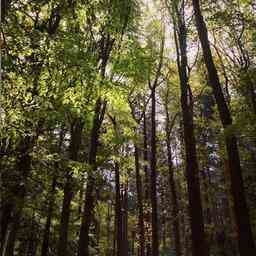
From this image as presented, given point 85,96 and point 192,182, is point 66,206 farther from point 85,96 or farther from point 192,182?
point 85,96

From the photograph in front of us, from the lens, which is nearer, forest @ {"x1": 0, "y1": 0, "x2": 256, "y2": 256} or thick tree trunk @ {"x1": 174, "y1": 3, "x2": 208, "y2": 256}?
forest @ {"x1": 0, "y1": 0, "x2": 256, "y2": 256}

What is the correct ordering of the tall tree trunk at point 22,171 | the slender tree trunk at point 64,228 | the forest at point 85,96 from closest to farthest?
the forest at point 85,96, the tall tree trunk at point 22,171, the slender tree trunk at point 64,228

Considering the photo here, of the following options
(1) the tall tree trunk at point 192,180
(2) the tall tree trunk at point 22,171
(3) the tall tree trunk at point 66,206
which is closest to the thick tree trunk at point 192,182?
(1) the tall tree trunk at point 192,180

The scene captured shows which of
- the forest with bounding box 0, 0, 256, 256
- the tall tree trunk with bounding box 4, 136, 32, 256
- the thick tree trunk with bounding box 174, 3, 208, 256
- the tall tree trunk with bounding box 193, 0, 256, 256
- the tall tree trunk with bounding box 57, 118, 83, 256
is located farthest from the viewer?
the tall tree trunk with bounding box 57, 118, 83, 256

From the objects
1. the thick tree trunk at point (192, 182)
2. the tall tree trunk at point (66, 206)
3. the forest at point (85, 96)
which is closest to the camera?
the forest at point (85, 96)

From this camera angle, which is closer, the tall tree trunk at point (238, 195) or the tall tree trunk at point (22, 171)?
the tall tree trunk at point (22, 171)

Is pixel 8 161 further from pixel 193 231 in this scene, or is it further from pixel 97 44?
pixel 97 44

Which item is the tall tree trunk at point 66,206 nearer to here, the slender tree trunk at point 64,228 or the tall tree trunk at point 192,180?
the slender tree trunk at point 64,228

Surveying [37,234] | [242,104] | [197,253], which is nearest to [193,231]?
[197,253]

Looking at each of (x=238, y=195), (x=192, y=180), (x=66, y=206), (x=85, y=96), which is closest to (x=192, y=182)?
(x=192, y=180)

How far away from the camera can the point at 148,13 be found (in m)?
22.0

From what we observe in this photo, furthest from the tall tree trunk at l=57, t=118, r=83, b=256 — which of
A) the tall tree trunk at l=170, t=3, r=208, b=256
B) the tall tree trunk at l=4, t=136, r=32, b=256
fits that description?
the tall tree trunk at l=170, t=3, r=208, b=256

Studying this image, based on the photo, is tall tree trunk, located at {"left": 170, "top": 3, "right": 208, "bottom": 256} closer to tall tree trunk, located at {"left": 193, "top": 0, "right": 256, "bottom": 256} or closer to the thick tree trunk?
the thick tree trunk

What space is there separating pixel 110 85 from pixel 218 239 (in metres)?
23.9
